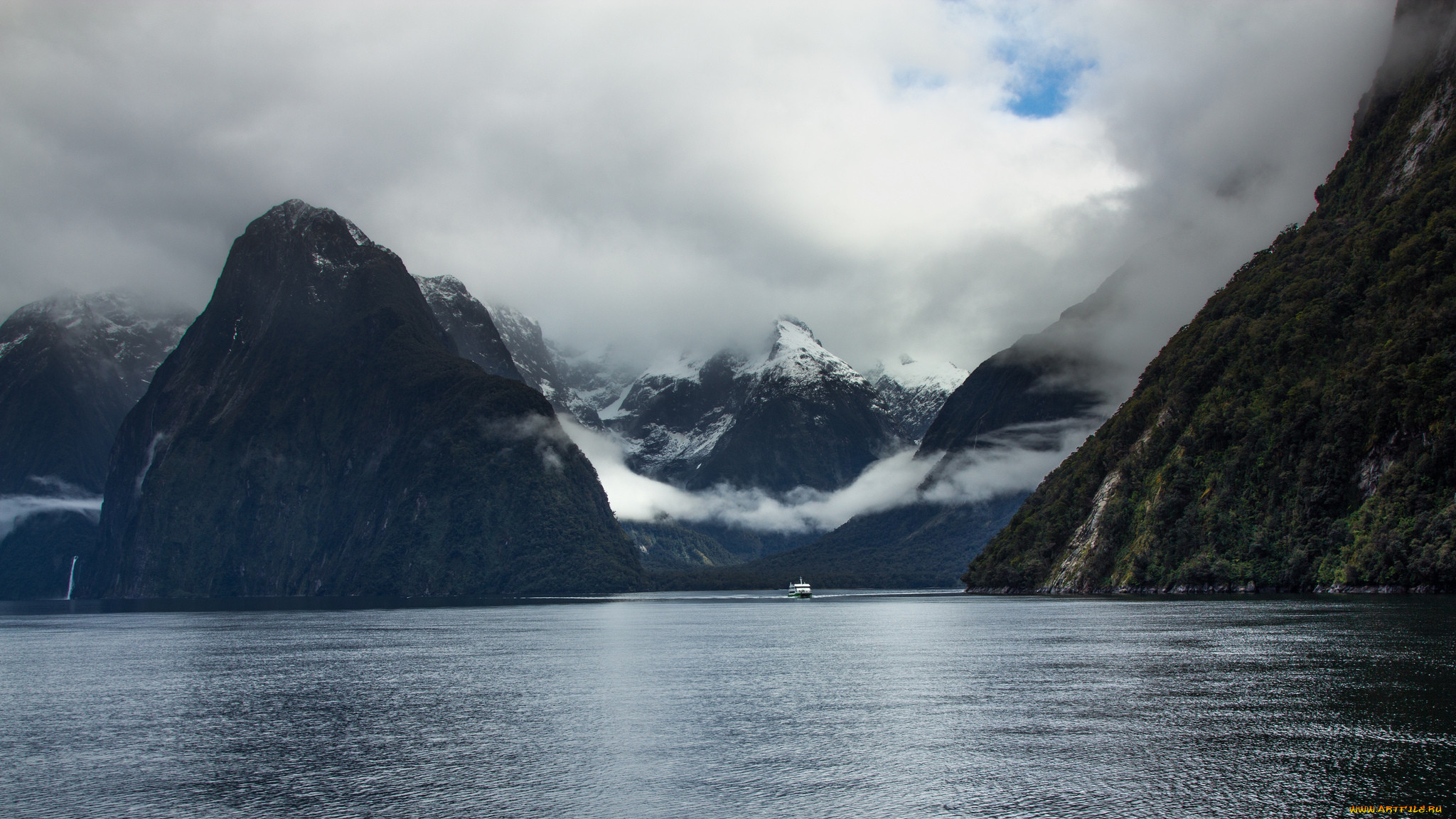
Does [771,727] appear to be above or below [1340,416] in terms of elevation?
below

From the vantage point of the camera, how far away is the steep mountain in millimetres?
132000

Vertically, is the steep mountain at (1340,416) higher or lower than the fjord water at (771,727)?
higher

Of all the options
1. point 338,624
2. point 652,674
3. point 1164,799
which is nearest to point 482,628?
point 338,624

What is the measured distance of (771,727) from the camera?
52.1 metres

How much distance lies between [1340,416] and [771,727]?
130 m

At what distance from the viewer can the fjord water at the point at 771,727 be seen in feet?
121

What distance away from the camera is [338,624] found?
541 feet

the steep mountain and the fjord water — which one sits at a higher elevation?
the steep mountain

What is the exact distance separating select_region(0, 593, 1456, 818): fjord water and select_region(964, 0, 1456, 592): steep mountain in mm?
36791

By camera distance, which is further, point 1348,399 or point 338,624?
point 338,624

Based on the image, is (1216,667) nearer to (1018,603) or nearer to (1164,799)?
(1164,799)

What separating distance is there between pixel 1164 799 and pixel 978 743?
38.0 ft

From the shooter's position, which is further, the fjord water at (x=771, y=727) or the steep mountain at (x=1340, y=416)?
the steep mountain at (x=1340, y=416)

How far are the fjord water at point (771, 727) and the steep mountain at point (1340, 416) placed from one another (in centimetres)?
3679
